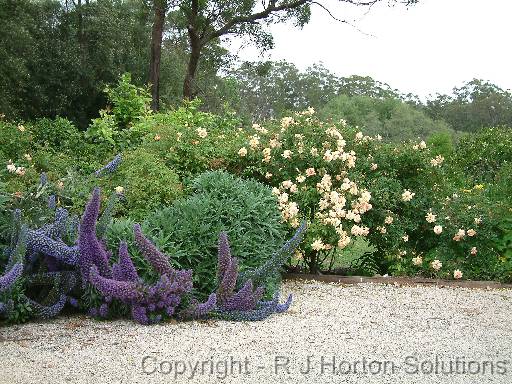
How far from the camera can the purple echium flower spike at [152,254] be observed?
168 inches

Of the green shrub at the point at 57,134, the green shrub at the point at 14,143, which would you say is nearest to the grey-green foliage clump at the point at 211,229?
the green shrub at the point at 14,143

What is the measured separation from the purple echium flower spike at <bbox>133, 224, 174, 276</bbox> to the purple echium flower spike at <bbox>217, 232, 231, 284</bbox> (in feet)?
1.20

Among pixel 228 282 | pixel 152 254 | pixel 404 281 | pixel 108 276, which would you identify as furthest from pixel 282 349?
pixel 404 281

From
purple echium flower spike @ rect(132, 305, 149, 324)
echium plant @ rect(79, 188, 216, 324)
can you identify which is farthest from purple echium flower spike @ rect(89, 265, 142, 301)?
purple echium flower spike @ rect(132, 305, 149, 324)

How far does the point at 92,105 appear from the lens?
73.8 ft

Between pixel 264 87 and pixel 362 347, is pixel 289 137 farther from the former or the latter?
pixel 264 87

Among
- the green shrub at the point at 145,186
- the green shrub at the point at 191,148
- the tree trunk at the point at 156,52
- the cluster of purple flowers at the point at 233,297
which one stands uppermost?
the tree trunk at the point at 156,52

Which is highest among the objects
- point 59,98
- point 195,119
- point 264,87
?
point 264,87

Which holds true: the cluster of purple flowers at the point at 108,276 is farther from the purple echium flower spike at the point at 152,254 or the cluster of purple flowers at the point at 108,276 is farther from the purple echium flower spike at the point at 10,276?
the purple echium flower spike at the point at 10,276

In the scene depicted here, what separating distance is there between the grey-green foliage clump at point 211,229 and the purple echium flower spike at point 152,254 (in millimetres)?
227

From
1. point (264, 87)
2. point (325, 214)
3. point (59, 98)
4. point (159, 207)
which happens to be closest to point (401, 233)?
point (325, 214)

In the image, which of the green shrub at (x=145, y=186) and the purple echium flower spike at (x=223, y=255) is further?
the green shrub at (x=145, y=186)

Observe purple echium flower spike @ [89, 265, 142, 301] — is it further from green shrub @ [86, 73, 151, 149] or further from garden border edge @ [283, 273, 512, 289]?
green shrub @ [86, 73, 151, 149]

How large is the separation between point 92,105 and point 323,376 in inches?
797
